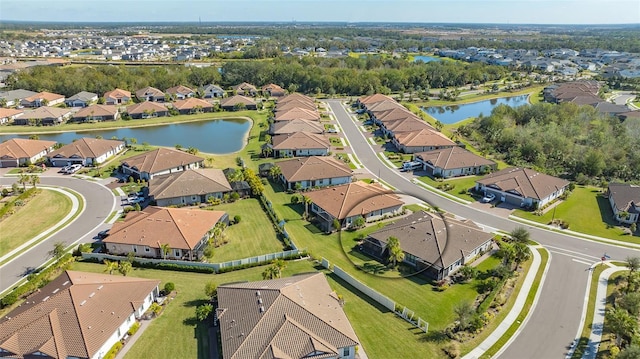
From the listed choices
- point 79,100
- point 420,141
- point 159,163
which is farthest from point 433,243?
point 79,100

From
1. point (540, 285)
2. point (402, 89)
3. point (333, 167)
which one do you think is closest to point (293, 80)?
point (402, 89)

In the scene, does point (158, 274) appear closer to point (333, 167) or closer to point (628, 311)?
point (333, 167)

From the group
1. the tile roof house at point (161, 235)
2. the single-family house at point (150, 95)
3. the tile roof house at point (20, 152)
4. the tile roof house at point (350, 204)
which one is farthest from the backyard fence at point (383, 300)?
the single-family house at point (150, 95)

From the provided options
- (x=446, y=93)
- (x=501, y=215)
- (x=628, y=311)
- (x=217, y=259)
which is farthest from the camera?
(x=446, y=93)

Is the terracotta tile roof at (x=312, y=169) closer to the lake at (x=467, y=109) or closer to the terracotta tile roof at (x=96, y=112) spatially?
the lake at (x=467, y=109)

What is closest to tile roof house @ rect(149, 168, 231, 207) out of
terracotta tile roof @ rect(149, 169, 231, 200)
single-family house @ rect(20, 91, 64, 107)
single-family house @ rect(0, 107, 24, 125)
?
terracotta tile roof @ rect(149, 169, 231, 200)

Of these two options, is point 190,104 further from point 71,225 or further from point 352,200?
point 352,200

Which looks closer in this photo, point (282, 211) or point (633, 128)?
point (282, 211)
